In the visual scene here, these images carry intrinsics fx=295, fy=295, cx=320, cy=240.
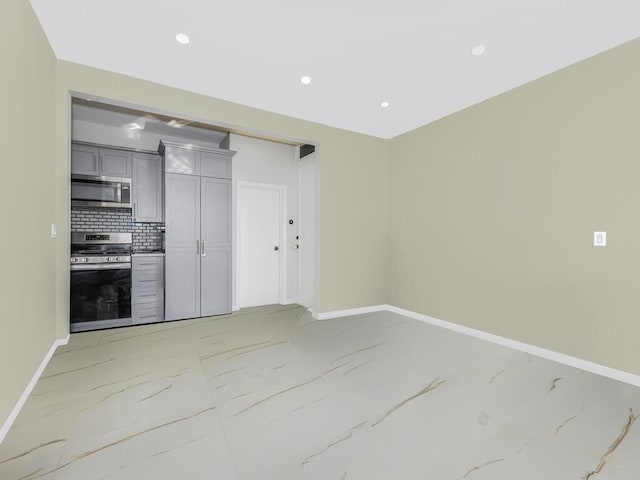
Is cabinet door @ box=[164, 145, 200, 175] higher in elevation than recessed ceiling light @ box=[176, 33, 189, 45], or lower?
lower

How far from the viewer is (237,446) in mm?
1616

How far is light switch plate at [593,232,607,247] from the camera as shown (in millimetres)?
2518

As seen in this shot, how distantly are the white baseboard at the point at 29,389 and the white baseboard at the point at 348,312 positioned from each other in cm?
284

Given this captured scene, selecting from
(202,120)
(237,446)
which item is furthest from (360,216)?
(237,446)

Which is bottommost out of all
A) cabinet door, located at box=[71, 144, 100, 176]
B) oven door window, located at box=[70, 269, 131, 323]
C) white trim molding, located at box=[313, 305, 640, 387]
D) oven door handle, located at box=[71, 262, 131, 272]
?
white trim molding, located at box=[313, 305, 640, 387]

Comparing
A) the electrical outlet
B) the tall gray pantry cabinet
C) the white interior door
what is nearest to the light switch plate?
the electrical outlet

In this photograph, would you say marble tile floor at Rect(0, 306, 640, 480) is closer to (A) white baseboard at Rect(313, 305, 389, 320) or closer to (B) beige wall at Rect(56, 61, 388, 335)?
(A) white baseboard at Rect(313, 305, 389, 320)

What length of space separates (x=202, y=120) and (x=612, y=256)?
4209mm

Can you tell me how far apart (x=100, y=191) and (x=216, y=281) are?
1.99 m

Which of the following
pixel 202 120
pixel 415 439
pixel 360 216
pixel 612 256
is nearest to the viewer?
pixel 415 439

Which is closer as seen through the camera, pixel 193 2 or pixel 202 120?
pixel 193 2

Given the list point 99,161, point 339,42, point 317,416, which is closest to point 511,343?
point 317,416

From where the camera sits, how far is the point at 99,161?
3998mm

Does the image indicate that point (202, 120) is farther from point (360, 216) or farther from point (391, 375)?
point (391, 375)
